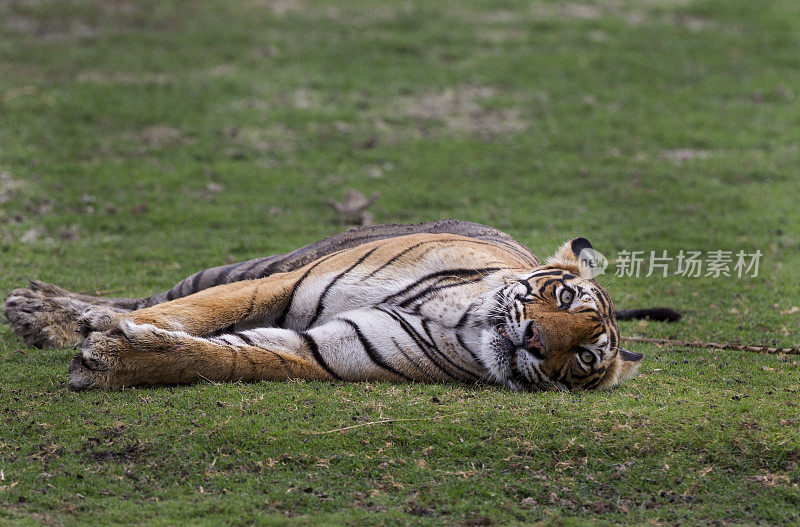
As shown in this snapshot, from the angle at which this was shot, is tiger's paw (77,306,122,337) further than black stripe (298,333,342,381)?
No

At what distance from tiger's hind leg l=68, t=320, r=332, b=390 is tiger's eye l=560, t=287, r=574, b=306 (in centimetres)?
147

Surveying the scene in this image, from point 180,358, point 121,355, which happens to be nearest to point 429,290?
point 180,358

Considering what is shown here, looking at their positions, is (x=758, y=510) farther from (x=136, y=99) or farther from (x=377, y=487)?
(x=136, y=99)

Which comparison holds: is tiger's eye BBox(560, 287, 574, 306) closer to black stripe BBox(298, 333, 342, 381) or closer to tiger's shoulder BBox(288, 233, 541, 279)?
tiger's shoulder BBox(288, 233, 541, 279)

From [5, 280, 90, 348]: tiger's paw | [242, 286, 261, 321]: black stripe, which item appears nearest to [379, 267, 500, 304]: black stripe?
[242, 286, 261, 321]: black stripe

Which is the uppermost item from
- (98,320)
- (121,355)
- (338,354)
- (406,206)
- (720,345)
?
(98,320)

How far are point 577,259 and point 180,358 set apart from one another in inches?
101

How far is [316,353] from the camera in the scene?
498 centimetres

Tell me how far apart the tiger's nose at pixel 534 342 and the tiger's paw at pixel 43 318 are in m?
3.03

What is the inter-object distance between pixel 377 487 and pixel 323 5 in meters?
13.6

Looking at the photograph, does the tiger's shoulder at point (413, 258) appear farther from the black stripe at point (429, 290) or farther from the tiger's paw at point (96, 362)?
the tiger's paw at point (96, 362)

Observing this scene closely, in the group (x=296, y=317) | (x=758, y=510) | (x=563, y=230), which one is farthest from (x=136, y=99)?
(x=758, y=510)

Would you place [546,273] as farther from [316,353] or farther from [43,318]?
[43,318]

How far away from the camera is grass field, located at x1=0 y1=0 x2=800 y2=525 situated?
393cm
